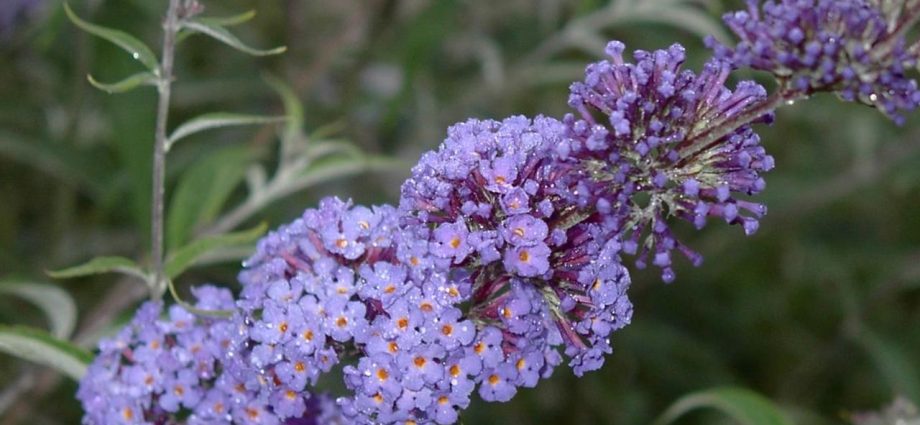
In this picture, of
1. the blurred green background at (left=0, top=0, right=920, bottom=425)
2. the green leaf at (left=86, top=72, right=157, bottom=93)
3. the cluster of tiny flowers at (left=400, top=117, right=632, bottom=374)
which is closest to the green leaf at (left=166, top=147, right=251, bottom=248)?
the blurred green background at (left=0, top=0, right=920, bottom=425)

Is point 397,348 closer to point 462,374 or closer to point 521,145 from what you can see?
point 462,374

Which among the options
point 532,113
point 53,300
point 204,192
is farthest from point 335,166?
point 532,113

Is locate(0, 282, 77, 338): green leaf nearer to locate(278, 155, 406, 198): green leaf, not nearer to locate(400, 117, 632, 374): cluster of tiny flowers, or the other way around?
locate(278, 155, 406, 198): green leaf

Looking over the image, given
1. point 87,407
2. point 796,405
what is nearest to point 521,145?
point 87,407

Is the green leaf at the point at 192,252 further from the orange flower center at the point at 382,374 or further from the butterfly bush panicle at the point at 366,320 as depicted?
the orange flower center at the point at 382,374

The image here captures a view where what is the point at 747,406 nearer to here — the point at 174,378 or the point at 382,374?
the point at 382,374

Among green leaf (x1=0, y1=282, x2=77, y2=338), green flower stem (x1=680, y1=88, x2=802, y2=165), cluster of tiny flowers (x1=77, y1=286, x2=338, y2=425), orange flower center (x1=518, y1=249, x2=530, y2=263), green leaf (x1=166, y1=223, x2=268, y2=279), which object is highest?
green leaf (x1=0, y1=282, x2=77, y2=338)

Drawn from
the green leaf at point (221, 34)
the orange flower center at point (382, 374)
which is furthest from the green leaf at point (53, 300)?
the orange flower center at point (382, 374)
